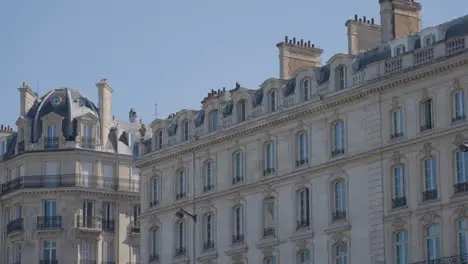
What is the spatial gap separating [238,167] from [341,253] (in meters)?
9.11

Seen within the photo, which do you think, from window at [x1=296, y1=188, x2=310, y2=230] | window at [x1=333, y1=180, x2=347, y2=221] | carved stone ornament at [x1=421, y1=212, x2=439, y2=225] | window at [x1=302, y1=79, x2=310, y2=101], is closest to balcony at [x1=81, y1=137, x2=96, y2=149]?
window at [x1=302, y1=79, x2=310, y2=101]

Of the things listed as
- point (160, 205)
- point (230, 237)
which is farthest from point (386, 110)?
point (160, 205)

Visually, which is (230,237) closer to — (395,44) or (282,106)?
(282,106)

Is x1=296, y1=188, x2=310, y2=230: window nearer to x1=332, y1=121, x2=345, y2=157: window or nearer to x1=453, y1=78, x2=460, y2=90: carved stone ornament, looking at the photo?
x1=332, y1=121, x2=345, y2=157: window

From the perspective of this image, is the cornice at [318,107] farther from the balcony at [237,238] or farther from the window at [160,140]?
the balcony at [237,238]

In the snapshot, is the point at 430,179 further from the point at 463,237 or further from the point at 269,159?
the point at 269,159

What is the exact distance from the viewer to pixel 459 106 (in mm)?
62125

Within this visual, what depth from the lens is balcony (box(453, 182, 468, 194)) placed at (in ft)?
201

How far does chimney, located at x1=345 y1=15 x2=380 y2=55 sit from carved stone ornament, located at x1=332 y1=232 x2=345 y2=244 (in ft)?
36.3

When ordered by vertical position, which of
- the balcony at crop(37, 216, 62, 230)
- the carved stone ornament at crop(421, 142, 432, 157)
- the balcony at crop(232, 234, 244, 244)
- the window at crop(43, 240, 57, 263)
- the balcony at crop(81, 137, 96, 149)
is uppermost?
the balcony at crop(81, 137, 96, 149)

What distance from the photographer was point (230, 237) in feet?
243

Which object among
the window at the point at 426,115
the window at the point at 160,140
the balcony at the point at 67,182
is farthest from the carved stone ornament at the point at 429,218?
the balcony at the point at 67,182

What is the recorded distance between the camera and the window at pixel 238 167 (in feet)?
242

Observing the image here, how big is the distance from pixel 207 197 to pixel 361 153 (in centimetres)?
1160
